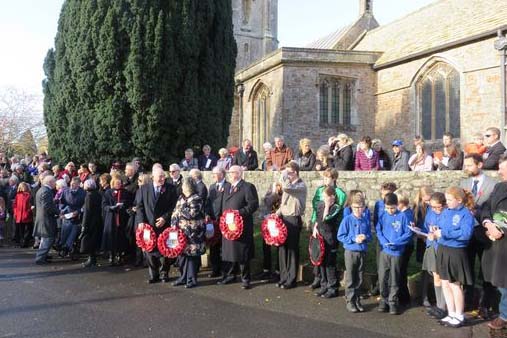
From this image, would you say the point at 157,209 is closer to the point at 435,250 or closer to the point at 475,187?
the point at 435,250

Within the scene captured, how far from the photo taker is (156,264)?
8.17 m

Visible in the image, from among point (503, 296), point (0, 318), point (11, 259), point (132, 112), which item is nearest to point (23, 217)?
point (11, 259)

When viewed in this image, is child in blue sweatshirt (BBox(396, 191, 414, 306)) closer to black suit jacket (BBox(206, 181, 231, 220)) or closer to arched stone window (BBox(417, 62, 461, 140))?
black suit jacket (BBox(206, 181, 231, 220))

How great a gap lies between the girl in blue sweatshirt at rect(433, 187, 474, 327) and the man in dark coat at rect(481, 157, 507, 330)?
8.7 inches

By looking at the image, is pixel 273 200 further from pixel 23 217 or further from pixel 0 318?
pixel 23 217

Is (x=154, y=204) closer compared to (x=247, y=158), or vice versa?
(x=154, y=204)

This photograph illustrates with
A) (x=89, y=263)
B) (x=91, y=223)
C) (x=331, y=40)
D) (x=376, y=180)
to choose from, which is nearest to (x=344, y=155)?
(x=376, y=180)

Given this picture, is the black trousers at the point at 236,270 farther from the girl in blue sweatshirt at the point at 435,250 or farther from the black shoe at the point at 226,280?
the girl in blue sweatshirt at the point at 435,250

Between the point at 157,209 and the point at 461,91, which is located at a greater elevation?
the point at 461,91

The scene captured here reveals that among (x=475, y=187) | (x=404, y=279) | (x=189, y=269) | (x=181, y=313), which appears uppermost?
(x=475, y=187)

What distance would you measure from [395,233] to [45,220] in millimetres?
7133

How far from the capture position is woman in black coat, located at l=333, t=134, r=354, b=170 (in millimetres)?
10282

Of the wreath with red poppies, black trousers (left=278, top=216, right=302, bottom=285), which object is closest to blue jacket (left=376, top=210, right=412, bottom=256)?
black trousers (left=278, top=216, right=302, bottom=285)

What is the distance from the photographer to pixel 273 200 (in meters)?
8.28
